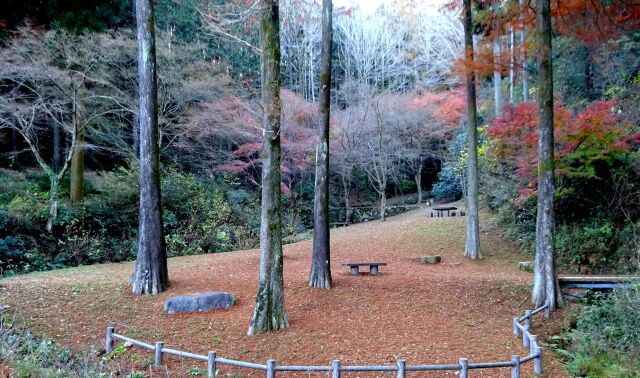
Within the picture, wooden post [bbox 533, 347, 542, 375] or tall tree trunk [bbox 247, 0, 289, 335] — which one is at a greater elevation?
tall tree trunk [bbox 247, 0, 289, 335]

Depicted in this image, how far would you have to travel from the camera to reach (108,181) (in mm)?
14922

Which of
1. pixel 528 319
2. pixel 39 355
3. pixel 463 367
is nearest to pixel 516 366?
pixel 463 367

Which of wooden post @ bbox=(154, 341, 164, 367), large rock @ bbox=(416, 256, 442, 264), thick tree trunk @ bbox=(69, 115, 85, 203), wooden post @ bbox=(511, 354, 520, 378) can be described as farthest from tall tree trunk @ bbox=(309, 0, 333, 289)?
thick tree trunk @ bbox=(69, 115, 85, 203)

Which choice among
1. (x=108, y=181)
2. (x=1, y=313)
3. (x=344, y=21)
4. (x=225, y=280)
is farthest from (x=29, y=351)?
(x=344, y=21)

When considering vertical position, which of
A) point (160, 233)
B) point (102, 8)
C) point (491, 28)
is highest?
point (102, 8)

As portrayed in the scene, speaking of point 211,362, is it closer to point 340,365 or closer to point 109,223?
point 340,365

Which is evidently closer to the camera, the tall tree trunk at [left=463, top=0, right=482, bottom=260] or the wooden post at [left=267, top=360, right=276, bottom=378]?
the wooden post at [left=267, top=360, right=276, bottom=378]

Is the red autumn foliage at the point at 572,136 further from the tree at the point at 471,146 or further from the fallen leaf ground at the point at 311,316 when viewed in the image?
the fallen leaf ground at the point at 311,316

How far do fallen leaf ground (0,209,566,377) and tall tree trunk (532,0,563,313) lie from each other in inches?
21.7

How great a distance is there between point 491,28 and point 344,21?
19425mm

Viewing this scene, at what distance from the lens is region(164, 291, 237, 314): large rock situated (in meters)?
7.25

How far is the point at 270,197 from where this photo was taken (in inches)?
263

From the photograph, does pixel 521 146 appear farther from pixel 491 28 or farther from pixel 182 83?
pixel 182 83

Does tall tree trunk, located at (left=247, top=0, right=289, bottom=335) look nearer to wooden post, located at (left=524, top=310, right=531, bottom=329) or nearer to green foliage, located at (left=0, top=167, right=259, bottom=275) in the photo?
wooden post, located at (left=524, top=310, right=531, bottom=329)
